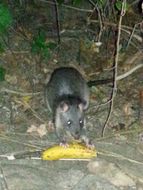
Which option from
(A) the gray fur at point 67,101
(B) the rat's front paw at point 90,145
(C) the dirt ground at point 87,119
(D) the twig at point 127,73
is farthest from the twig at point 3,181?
(D) the twig at point 127,73

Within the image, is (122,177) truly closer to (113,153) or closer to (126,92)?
(113,153)

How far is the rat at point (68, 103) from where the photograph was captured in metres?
7.57

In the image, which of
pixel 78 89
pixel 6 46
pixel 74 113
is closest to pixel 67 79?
pixel 78 89

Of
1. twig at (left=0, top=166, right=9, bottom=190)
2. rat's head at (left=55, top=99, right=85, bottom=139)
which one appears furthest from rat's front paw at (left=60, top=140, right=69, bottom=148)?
twig at (left=0, top=166, right=9, bottom=190)

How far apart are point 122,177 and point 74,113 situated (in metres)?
1.14

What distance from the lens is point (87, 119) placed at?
8156mm

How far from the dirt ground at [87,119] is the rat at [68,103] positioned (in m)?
0.20

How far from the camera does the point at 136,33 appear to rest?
10258 millimetres

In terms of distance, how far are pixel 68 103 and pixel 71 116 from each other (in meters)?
0.18

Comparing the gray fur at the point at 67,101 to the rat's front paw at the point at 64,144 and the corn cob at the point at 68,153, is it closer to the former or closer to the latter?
the rat's front paw at the point at 64,144

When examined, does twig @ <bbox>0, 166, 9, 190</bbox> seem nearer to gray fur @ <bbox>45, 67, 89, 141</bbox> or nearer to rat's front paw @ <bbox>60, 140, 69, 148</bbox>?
rat's front paw @ <bbox>60, 140, 69, 148</bbox>

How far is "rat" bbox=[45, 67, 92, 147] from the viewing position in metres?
7.57

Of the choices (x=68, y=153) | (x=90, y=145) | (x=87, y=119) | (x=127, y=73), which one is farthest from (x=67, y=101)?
(x=127, y=73)

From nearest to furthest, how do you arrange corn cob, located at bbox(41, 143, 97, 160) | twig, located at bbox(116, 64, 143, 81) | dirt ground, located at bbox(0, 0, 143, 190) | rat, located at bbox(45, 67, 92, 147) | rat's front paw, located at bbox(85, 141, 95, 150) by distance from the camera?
1. dirt ground, located at bbox(0, 0, 143, 190)
2. corn cob, located at bbox(41, 143, 97, 160)
3. rat's front paw, located at bbox(85, 141, 95, 150)
4. rat, located at bbox(45, 67, 92, 147)
5. twig, located at bbox(116, 64, 143, 81)
